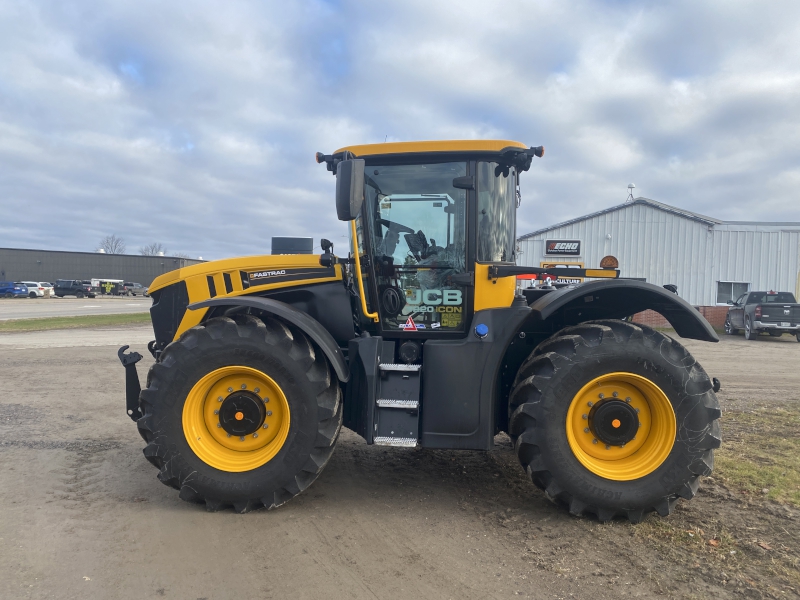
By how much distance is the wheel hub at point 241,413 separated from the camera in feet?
14.6

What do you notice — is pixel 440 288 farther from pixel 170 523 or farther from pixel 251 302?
pixel 170 523

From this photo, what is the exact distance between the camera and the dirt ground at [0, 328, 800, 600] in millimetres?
3277

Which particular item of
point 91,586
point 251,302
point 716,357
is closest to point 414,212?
point 251,302

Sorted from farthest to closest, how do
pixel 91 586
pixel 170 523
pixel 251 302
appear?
1. pixel 251 302
2. pixel 170 523
3. pixel 91 586

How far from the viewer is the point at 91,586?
129 inches

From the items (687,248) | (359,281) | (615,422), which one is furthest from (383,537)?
(687,248)

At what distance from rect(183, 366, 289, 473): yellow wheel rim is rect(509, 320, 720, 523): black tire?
6.05 ft

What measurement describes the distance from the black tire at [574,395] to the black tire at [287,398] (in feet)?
4.90

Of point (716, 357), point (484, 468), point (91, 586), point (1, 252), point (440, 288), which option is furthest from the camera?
point (1, 252)

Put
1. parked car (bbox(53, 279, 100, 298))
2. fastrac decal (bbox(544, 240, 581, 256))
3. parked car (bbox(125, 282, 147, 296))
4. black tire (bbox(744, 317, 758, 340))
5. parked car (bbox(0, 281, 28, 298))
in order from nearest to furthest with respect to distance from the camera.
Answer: black tire (bbox(744, 317, 758, 340)), fastrac decal (bbox(544, 240, 581, 256)), parked car (bbox(0, 281, 28, 298)), parked car (bbox(53, 279, 100, 298)), parked car (bbox(125, 282, 147, 296))

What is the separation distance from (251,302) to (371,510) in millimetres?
1836

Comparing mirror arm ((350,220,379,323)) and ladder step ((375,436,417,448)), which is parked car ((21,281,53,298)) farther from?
ladder step ((375,436,417,448))

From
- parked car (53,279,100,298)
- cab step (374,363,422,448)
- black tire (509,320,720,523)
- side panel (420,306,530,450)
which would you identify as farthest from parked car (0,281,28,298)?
black tire (509,320,720,523)

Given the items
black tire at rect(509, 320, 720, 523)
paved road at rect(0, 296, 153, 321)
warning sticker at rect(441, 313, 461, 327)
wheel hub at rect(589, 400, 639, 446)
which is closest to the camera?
black tire at rect(509, 320, 720, 523)
